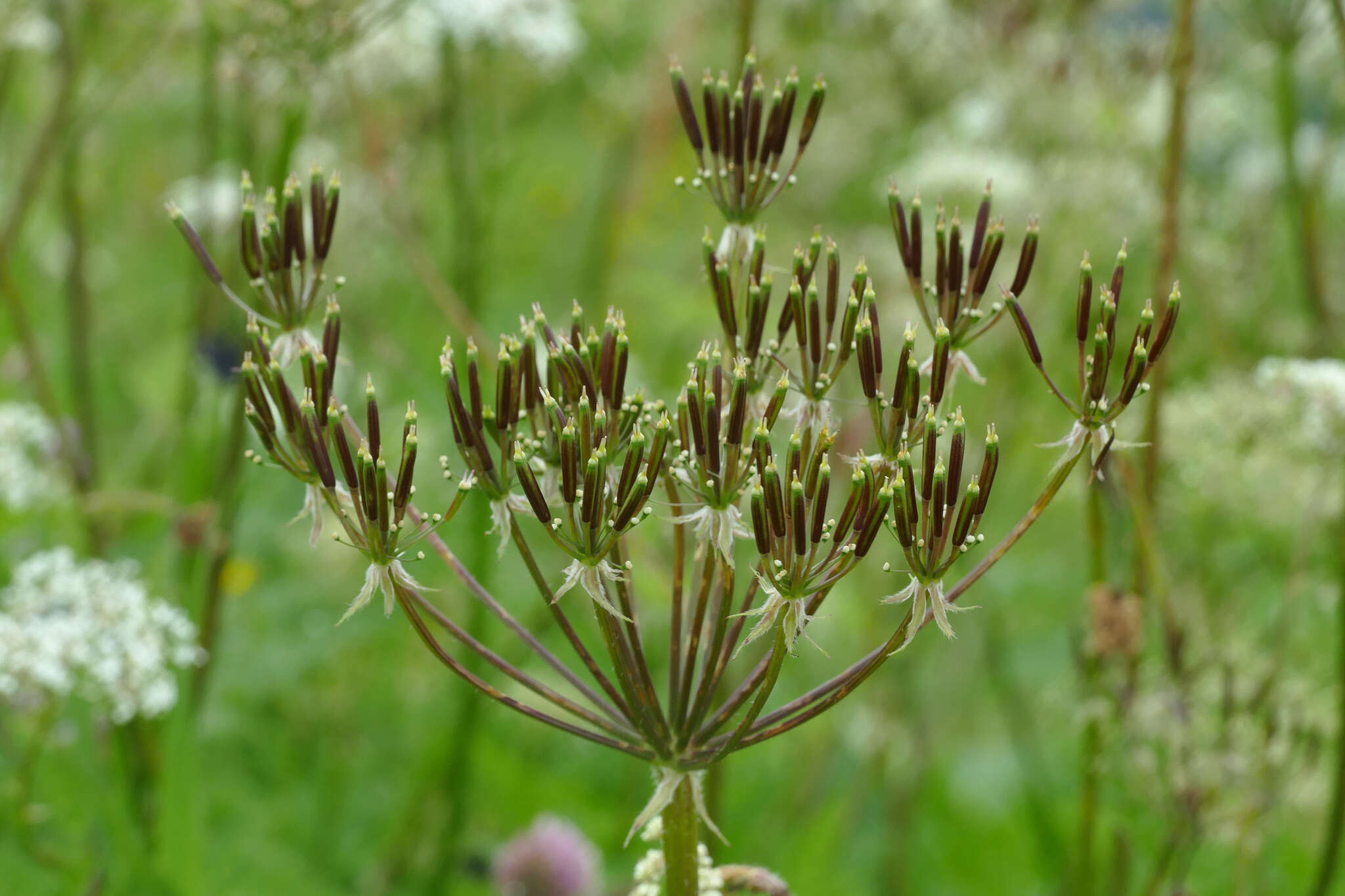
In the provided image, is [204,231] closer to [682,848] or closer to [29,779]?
[29,779]

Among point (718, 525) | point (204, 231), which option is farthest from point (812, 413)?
point (204, 231)

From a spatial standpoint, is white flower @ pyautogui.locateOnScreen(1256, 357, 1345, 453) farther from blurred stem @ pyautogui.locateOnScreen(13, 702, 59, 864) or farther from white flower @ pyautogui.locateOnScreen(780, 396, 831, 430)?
blurred stem @ pyautogui.locateOnScreen(13, 702, 59, 864)

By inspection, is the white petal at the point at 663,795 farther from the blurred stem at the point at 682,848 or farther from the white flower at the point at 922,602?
the white flower at the point at 922,602

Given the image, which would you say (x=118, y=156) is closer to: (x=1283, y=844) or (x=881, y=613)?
(x=881, y=613)

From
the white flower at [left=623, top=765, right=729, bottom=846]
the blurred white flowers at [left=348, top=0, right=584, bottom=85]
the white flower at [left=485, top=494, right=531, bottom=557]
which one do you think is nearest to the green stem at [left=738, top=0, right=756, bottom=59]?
the blurred white flowers at [left=348, top=0, right=584, bottom=85]

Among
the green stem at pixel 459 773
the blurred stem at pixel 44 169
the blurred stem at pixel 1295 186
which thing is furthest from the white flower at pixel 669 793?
the blurred stem at pixel 1295 186
